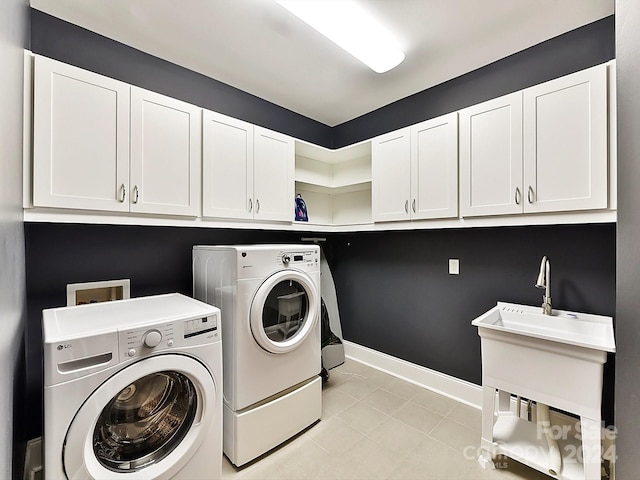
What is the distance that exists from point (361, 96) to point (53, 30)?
2.12 metres

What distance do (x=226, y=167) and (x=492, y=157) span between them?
175cm

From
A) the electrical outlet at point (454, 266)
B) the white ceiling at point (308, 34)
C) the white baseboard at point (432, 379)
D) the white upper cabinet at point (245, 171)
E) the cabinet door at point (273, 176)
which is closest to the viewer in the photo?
the white ceiling at point (308, 34)

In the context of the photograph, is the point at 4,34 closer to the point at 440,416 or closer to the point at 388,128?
the point at 388,128

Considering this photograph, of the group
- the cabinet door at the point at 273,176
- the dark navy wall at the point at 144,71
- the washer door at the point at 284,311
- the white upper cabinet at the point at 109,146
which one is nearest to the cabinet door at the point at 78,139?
the white upper cabinet at the point at 109,146

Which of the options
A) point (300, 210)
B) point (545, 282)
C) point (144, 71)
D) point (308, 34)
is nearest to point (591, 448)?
point (545, 282)

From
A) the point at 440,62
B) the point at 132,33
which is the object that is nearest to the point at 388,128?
the point at 440,62

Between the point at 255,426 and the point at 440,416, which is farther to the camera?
the point at 440,416

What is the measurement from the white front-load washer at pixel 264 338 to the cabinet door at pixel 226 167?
0.34m

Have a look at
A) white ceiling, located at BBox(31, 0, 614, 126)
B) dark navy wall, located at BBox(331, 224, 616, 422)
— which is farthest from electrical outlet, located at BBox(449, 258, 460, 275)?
white ceiling, located at BBox(31, 0, 614, 126)

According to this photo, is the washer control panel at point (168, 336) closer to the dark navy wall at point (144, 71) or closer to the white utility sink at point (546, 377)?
the white utility sink at point (546, 377)

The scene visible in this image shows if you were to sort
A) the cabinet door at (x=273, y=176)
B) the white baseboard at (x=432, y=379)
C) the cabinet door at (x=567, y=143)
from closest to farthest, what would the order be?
1. the cabinet door at (x=567, y=143)
2. the white baseboard at (x=432, y=379)
3. the cabinet door at (x=273, y=176)

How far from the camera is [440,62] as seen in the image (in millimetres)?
1995

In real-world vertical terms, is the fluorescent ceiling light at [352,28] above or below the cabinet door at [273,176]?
above

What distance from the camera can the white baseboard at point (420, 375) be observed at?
84.6 inches
